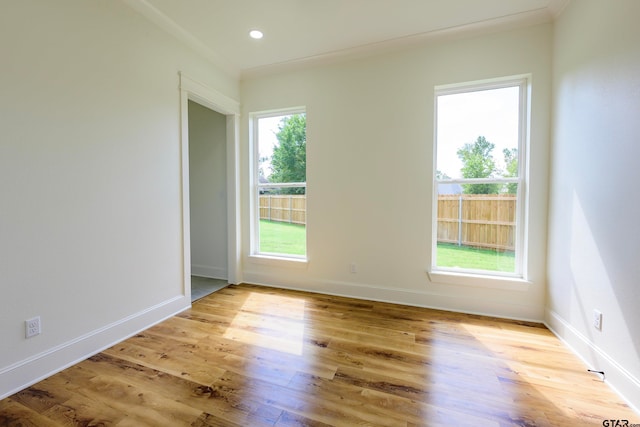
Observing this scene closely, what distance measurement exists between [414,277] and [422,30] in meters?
2.53

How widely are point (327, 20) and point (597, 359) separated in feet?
11.2

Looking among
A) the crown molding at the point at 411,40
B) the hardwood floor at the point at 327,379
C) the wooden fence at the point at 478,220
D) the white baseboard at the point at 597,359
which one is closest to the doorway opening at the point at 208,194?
the crown molding at the point at 411,40

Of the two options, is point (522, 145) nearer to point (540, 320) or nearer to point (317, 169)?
point (540, 320)

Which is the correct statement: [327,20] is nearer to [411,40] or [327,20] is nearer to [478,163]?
[411,40]

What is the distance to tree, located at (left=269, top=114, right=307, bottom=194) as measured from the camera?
139 inches

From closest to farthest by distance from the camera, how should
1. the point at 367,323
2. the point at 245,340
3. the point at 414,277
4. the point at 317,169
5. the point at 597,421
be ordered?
the point at 597,421 < the point at 245,340 < the point at 367,323 < the point at 414,277 < the point at 317,169

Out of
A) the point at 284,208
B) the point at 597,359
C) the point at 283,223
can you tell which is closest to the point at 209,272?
the point at 283,223

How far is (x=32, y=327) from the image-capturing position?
175 centimetres

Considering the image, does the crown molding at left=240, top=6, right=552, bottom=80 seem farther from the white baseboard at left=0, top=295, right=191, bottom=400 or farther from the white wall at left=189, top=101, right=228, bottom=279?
the white baseboard at left=0, top=295, right=191, bottom=400

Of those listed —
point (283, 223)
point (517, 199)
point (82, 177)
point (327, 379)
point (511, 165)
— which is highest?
point (511, 165)

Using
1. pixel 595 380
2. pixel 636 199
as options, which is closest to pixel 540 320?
pixel 595 380

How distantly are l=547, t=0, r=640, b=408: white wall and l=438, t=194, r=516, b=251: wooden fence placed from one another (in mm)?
362

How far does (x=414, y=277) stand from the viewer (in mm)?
3008

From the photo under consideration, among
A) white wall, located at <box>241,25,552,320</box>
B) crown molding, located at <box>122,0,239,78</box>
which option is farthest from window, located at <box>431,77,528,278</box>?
crown molding, located at <box>122,0,239,78</box>
